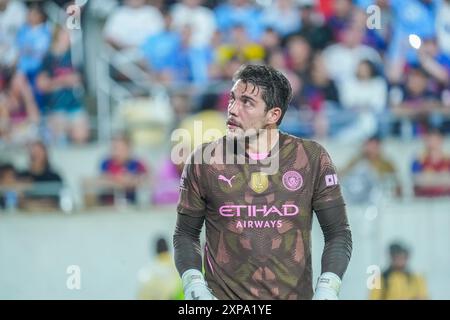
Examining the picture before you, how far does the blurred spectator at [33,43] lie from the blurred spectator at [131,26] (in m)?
0.78

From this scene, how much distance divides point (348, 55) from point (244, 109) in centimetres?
703

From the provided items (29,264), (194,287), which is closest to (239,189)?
(194,287)

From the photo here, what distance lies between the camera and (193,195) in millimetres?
5070

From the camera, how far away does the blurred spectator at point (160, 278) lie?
392 inches

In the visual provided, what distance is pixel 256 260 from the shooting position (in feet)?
16.2

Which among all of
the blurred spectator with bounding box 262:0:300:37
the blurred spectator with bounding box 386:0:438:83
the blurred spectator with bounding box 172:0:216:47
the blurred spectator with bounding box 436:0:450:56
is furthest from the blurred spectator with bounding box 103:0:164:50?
the blurred spectator with bounding box 436:0:450:56

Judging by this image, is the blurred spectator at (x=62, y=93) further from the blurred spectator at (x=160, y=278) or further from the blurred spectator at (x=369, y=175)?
the blurred spectator at (x=369, y=175)

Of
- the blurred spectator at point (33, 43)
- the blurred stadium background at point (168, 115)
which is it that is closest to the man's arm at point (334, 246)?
the blurred stadium background at point (168, 115)

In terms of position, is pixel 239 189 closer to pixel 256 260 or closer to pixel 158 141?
→ pixel 256 260

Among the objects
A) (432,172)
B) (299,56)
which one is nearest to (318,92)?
(299,56)

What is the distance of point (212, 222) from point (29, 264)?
19.6 ft

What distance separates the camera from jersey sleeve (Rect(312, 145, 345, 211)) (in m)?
5.04

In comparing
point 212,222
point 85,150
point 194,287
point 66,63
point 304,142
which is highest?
point 66,63

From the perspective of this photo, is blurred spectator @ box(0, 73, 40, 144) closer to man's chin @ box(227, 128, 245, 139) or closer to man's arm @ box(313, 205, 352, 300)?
man's chin @ box(227, 128, 245, 139)
